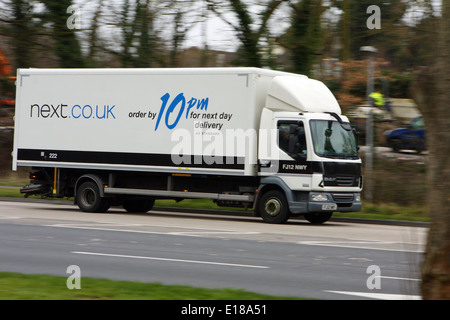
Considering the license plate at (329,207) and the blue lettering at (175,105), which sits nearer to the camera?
the license plate at (329,207)

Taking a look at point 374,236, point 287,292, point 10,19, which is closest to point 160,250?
point 287,292

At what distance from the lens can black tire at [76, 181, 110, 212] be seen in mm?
21141

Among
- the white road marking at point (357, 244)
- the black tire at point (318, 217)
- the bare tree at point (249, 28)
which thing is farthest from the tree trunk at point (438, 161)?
the bare tree at point (249, 28)

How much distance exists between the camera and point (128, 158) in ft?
67.1

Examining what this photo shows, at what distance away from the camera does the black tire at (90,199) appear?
21141 millimetres

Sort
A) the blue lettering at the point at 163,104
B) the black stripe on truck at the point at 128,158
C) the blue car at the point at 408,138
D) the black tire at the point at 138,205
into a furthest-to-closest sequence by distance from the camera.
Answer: the blue car at the point at 408,138
the black tire at the point at 138,205
the blue lettering at the point at 163,104
the black stripe on truck at the point at 128,158

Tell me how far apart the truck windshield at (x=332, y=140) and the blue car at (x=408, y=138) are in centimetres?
952

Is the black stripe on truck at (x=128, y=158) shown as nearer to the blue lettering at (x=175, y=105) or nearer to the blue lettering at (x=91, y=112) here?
the blue lettering at (x=175, y=105)

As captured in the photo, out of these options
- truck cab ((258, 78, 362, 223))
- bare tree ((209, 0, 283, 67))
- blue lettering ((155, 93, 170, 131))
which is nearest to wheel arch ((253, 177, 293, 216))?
truck cab ((258, 78, 362, 223))

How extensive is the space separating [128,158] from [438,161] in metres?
14.6

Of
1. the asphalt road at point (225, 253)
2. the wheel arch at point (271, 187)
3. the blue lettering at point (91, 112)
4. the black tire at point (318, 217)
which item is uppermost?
the blue lettering at point (91, 112)

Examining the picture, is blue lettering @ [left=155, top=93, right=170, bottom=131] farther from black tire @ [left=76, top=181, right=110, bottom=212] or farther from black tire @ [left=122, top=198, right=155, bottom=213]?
black tire @ [left=122, top=198, right=155, bottom=213]

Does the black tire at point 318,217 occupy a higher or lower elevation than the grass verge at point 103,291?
higher

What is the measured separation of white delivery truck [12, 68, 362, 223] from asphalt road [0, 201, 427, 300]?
33.6 inches
